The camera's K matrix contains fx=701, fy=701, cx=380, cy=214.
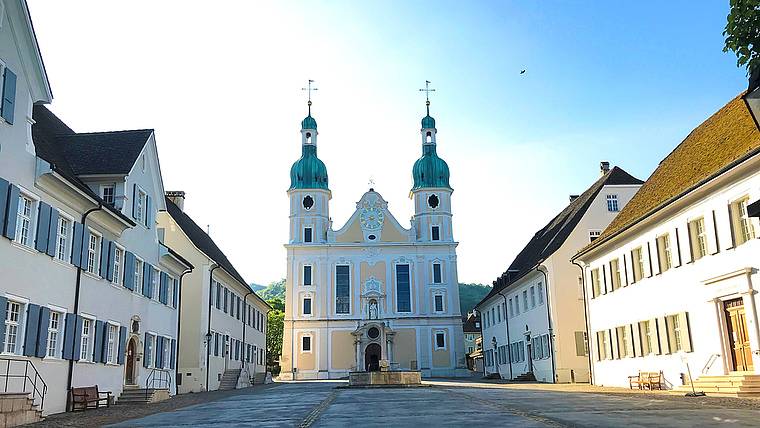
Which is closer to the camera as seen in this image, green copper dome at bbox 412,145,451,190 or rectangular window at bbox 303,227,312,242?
rectangular window at bbox 303,227,312,242

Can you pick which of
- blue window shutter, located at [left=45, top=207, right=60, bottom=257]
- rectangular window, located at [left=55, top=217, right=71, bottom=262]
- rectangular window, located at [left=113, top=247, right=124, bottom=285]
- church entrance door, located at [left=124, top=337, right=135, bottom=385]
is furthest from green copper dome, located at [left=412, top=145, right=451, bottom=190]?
blue window shutter, located at [left=45, top=207, right=60, bottom=257]

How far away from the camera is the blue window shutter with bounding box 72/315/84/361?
1838 cm

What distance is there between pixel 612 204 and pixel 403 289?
3270 centimetres

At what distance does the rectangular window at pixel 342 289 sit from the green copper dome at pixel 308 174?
8.59 meters

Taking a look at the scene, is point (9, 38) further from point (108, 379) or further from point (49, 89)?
point (108, 379)

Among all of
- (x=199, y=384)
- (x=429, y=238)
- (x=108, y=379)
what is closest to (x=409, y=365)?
(x=429, y=238)

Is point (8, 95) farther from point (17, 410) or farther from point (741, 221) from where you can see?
point (741, 221)

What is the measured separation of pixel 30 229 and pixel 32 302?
5.47ft

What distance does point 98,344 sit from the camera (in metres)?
20.1

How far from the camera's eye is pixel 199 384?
3331cm

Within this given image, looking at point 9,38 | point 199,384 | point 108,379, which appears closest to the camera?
point 9,38

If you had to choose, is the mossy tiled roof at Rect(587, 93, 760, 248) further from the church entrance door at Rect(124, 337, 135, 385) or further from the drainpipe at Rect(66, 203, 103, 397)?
the church entrance door at Rect(124, 337, 135, 385)

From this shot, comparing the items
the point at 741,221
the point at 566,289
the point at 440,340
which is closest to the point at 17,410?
the point at 741,221

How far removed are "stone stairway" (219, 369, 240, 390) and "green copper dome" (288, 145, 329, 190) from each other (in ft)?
98.3
